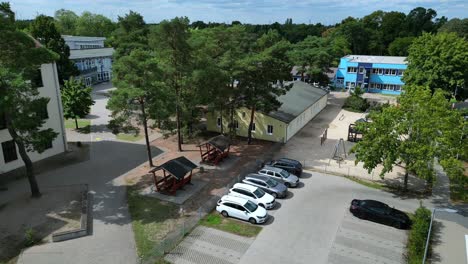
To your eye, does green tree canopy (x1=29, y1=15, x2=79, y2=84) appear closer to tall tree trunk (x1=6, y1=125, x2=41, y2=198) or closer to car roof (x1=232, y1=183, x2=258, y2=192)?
tall tree trunk (x1=6, y1=125, x2=41, y2=198)

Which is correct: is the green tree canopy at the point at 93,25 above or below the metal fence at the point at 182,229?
above

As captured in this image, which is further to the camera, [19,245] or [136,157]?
[136,157]

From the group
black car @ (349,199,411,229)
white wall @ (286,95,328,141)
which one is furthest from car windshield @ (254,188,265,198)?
white wall @ (286,95,328,141)

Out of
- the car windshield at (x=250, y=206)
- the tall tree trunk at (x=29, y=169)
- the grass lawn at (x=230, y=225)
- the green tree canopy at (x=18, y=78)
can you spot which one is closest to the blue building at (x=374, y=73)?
the car windshield at (x=250, y=206)

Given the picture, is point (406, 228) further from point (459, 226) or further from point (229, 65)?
point (229, 65)

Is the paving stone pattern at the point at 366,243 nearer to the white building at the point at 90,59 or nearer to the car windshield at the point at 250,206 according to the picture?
the car windshield at the point at 250,206

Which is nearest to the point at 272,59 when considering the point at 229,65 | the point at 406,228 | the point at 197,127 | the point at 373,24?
the point at 229,65

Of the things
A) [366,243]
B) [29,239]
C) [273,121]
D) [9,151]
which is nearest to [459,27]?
[273,121]
